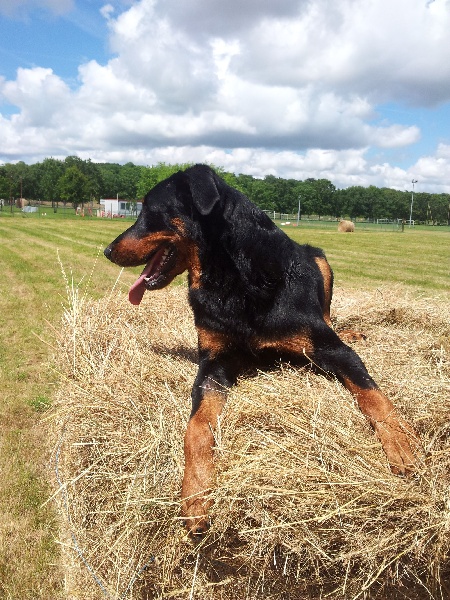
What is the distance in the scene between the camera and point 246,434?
2357mm

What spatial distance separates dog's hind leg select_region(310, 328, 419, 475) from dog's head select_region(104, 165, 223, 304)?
0.94 m

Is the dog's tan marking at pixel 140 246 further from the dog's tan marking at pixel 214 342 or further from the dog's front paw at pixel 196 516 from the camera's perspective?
the dog's front paw at pixel 196 516

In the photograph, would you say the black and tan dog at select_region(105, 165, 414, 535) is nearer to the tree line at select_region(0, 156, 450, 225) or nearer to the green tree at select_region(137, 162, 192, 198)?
the green tree at select_region(137, 162, 192, 198)

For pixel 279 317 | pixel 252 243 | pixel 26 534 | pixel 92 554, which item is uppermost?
pixel 252 243

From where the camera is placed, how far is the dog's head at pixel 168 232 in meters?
2.99

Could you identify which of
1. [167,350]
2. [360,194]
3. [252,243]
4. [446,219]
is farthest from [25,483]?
[446,219]

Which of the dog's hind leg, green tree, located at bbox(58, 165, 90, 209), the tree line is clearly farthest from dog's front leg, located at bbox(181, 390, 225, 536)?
the tree line

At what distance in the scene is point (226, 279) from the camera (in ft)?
9.64

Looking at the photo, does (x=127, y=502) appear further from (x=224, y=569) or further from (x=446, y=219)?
(x=446, y=219)

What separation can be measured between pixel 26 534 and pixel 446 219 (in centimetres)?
11787

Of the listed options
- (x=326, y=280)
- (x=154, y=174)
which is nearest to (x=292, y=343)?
(x=326, y=280)

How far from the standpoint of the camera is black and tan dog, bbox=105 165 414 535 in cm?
288

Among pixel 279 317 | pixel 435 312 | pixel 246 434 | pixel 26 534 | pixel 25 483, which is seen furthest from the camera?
pixel 435 312

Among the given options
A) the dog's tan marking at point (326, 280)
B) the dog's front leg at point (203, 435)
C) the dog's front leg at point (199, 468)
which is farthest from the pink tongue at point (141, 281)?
the dog's tan marking at point (326, 280)
